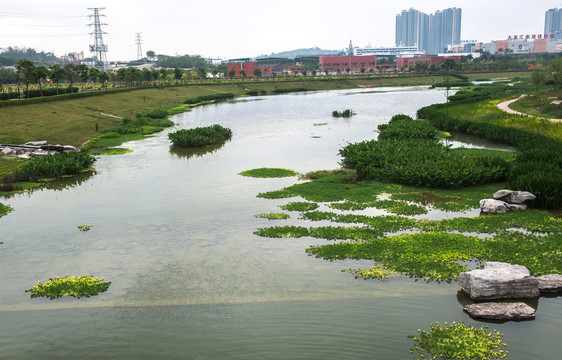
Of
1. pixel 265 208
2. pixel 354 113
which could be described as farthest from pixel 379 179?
pixel 354 113

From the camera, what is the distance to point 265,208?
2247 centimetres

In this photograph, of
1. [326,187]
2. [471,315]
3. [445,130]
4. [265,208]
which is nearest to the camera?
[471,315]

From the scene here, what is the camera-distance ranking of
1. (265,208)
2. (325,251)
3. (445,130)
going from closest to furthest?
(325,251), (265,208), (445,130)

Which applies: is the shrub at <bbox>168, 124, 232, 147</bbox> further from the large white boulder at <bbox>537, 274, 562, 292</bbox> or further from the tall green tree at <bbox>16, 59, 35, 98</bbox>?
the large white boulder at <bbox>537, 274, 562, 292</bbox>

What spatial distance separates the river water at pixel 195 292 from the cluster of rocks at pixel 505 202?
6.74m

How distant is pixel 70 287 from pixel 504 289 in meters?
13.3

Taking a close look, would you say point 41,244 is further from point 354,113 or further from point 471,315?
point 354,113

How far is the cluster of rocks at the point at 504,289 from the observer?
12.3 m

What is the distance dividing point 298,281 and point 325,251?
2232 mm

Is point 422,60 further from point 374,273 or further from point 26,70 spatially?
point 374,273

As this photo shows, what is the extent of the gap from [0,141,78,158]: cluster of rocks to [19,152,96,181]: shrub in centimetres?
204

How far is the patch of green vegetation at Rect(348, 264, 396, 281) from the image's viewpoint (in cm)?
1473

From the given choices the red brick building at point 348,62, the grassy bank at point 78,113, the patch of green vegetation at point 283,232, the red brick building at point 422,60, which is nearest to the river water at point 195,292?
the patch of green vegetation at point 283,232

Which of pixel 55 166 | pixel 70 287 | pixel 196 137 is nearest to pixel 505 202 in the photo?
pixel 70 287
